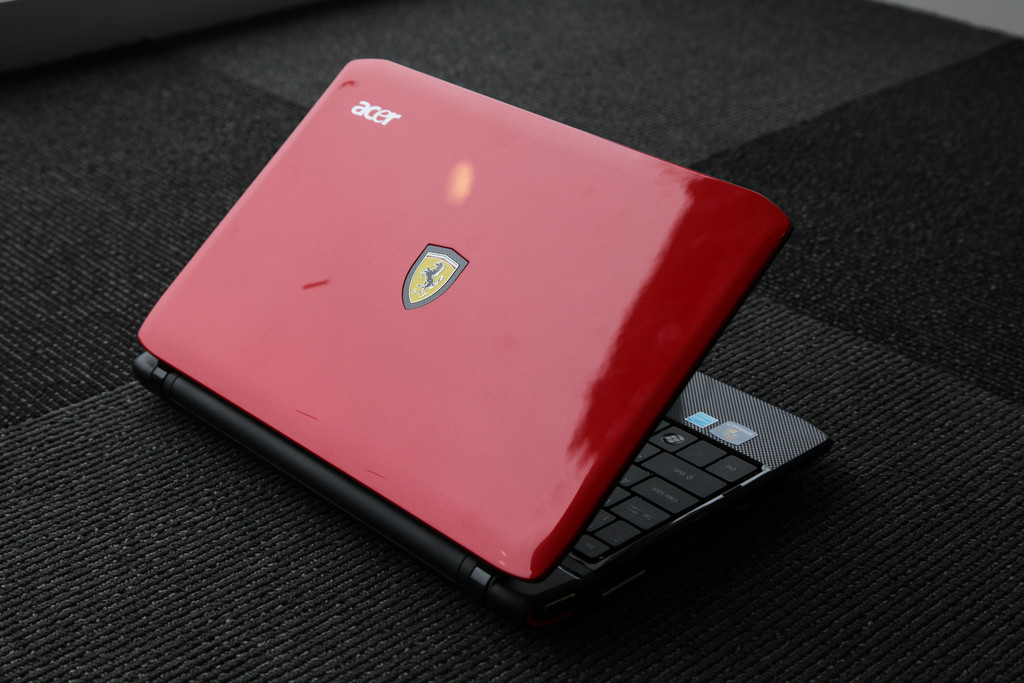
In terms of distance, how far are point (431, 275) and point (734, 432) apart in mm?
293

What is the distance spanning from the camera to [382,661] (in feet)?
2.29

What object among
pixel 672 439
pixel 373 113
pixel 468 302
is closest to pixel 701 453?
pixel 672 439

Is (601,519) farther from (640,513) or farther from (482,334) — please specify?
(482,334)

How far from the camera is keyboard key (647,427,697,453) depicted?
80 centimetres

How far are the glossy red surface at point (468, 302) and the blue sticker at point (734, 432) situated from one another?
0.20 metres

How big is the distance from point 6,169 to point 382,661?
120 cm

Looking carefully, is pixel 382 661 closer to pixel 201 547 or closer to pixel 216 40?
pixel 201 547

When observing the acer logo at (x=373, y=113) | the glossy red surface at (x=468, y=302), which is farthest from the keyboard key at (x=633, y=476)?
the acer logo at (x=373, y=113)

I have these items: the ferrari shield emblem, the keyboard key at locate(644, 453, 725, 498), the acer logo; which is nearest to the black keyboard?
the keyboard key at locate(644, 453, 725, 498)

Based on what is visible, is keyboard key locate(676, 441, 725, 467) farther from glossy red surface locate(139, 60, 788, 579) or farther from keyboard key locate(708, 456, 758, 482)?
glossy red surface locate(139, 60, 788, 579)

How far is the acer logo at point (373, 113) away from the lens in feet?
2.75

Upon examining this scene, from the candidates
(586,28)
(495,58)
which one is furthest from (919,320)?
(586,28)

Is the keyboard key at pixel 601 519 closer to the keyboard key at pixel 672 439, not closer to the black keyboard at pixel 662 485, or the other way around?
the black keyboard at pixel 662 485

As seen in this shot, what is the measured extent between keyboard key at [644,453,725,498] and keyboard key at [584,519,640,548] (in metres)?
0.07
